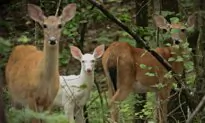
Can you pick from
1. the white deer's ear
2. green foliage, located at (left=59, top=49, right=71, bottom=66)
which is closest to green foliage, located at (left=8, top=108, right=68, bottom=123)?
the white deer's ear

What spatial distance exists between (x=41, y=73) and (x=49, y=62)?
215 millimetres

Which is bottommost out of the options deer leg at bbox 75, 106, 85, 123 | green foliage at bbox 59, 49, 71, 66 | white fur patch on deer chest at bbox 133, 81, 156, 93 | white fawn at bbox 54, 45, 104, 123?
deer leg at bbox 75, 106, 85, 123

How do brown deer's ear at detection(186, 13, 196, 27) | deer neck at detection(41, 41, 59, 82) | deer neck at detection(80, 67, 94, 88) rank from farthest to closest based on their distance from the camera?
deer neck at detection(80, 67, 94, 88) → brown deer's ear at detection(186, 13, 196, 27) → deer neck at detection(41, 41, 59, 82)

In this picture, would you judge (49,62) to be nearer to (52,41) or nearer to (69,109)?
(52,41)

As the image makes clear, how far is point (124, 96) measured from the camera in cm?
950

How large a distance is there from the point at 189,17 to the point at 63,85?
2095 mm

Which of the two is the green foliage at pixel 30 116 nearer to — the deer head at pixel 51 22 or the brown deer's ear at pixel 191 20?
the deer head at pixel 51 22

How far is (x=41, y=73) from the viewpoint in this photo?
692 centimetres

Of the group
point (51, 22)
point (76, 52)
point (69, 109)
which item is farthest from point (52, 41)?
point (76, 52)

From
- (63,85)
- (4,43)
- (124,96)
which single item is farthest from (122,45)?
(4,43)

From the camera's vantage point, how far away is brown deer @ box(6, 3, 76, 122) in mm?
6777

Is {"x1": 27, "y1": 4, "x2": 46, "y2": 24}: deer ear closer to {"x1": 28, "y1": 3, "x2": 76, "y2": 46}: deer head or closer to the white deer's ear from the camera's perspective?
{"x1": 28, "y1": 3, "x2": 76, "y2": 46}: deer head

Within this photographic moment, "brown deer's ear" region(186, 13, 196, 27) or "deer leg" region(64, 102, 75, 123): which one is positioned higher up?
"brown deer's ear" region(186, 13, 196, 27)

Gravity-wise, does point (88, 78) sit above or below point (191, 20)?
below
